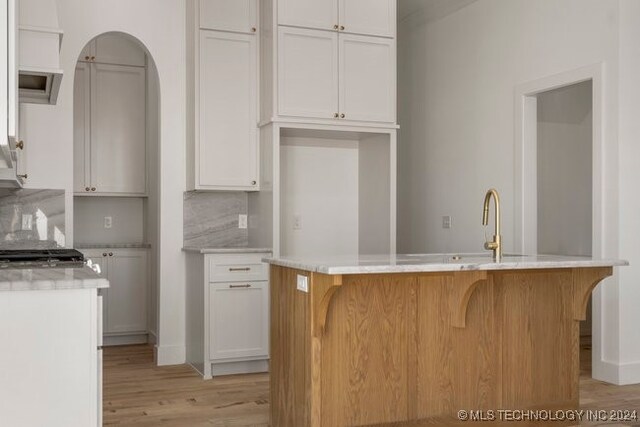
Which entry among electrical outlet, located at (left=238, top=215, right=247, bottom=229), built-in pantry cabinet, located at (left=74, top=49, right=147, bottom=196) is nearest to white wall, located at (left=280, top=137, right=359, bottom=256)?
electrical outlet, located at (left=238, top=215, right=247, bottom=229)

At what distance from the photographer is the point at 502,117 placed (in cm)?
554

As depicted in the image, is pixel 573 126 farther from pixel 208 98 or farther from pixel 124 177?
pixel 124 177

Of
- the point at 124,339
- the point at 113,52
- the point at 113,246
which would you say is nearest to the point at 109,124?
the point at 113,52

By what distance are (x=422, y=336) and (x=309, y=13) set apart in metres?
2.83

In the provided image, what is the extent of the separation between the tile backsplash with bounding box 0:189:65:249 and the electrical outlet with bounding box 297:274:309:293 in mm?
2407

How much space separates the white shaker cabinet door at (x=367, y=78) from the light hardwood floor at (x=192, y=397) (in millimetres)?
2136

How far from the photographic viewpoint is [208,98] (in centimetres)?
522

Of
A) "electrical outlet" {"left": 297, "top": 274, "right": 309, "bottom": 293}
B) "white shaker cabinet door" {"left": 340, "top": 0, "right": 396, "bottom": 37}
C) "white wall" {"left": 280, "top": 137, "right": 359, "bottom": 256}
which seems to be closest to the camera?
"electrical outlet" {"left": 297, "top": 274, "right": 309, "bottom": 293}

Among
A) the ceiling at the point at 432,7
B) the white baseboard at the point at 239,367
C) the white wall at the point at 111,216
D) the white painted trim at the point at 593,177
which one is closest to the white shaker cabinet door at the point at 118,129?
the white wall at the point at 111,216

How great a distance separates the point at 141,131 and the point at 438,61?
2.82 meters

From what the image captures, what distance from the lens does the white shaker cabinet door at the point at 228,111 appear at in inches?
205

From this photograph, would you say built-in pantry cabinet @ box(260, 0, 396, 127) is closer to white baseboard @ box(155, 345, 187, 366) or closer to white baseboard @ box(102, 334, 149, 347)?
white baseboard @ box(155, 345, 187, 366)

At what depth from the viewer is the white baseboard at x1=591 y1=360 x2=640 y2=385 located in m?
4.60

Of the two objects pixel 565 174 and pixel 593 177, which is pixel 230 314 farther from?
pixel 565 174
